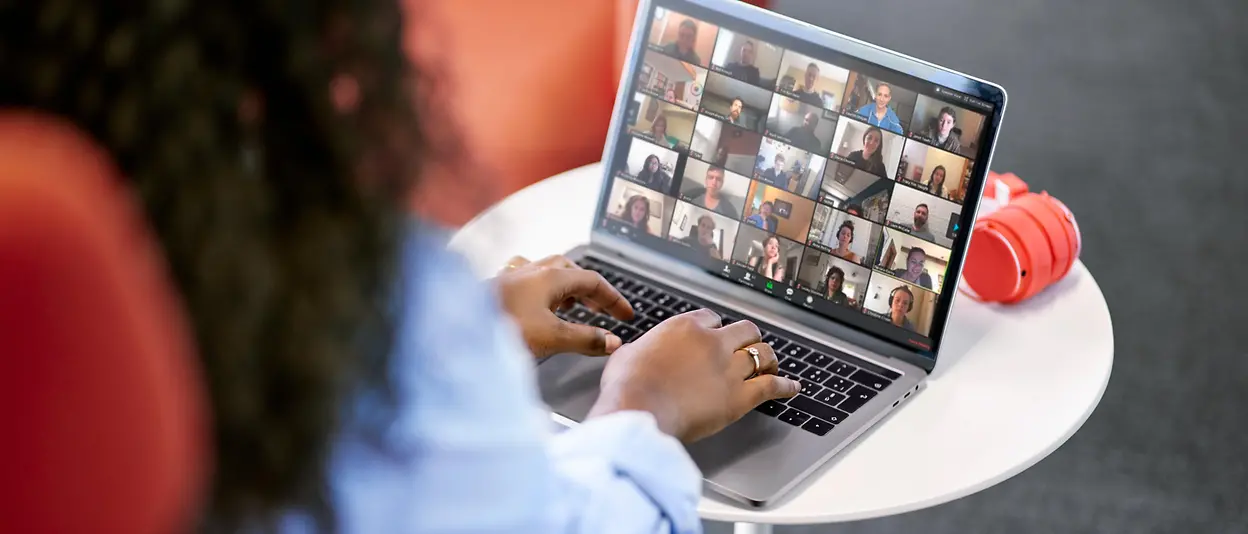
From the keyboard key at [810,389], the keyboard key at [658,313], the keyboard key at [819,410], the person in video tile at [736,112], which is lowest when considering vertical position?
the keyboard key at [658,313]

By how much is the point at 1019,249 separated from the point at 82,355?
0.94 meters

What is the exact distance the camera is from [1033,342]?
1.16m

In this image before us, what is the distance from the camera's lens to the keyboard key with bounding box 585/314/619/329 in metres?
1.14

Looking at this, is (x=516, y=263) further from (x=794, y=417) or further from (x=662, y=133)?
(x=794, y=417)

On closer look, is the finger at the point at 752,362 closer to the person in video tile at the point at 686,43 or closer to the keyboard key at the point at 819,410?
the keyboard key at the point at 819,410

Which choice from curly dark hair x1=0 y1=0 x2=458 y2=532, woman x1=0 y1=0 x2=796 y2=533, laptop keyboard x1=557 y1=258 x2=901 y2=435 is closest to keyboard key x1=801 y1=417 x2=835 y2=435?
laptop keyboard x1=557 y1=258 x2=901 y2=435

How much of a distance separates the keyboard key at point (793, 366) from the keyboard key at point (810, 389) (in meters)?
0.02

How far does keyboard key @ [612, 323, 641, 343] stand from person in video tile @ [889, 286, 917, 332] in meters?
0.22

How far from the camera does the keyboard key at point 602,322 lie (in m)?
1.14

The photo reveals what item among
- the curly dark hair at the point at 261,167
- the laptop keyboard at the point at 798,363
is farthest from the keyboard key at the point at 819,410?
the curly dark hair at the point at 261,167

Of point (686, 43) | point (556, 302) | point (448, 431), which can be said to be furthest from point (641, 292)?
point (448, 431)

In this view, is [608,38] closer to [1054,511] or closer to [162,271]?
[1054,511]

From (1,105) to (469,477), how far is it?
0.25 metres

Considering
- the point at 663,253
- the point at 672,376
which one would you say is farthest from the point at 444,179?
the point at 663,253
